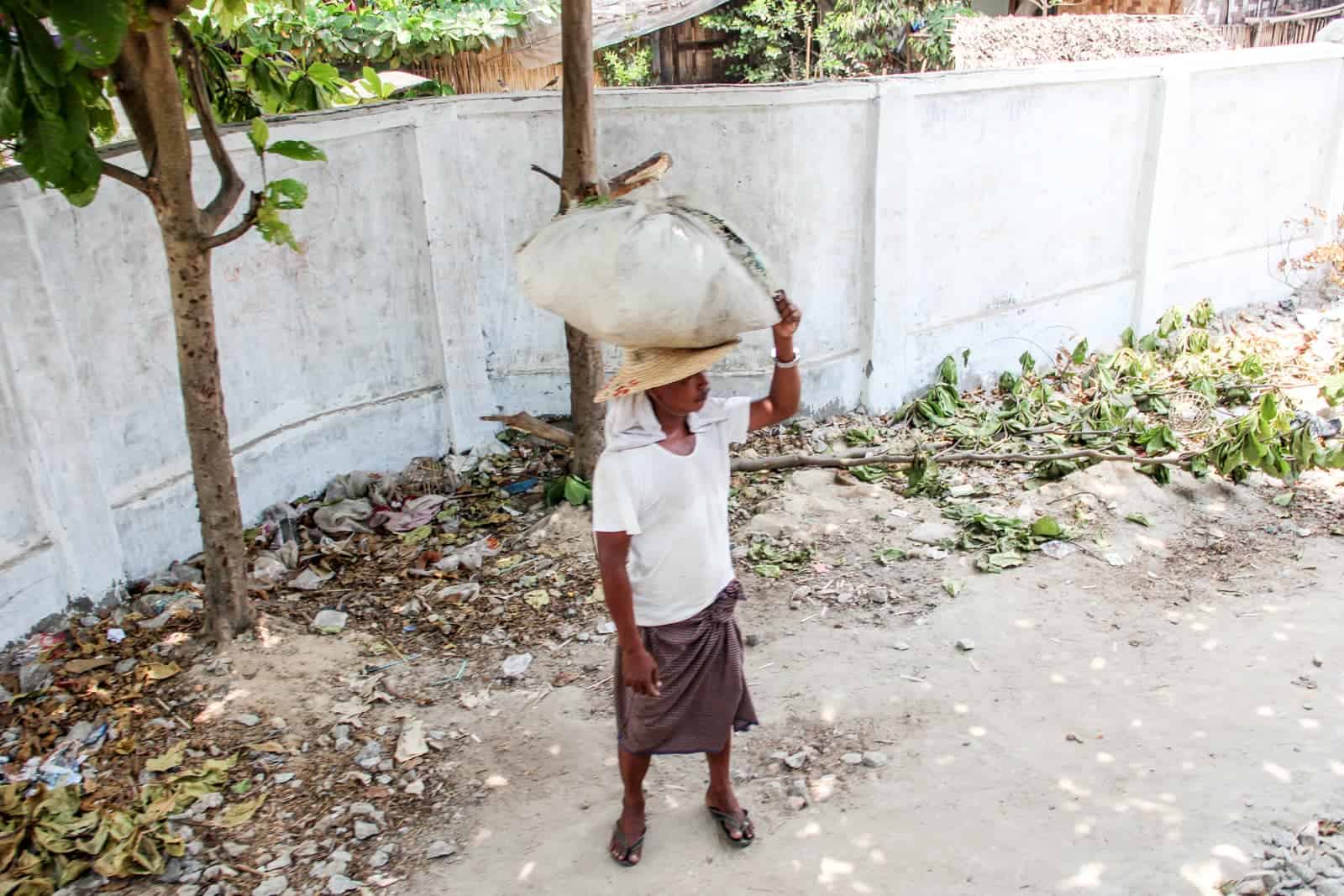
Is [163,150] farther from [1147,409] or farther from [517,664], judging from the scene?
[1147,409]

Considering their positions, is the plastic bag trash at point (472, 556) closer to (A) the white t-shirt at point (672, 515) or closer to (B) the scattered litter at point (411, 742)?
(B) the scattered litter at point (411, 742)

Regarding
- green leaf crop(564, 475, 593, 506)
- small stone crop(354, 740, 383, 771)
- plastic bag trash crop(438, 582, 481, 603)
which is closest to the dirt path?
small stone crop(354, 740, 383, 771)

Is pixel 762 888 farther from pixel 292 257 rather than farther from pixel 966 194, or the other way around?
pixel 966 194

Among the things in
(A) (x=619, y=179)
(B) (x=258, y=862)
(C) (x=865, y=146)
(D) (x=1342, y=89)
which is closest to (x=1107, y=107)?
(C) (x=865, y=146)

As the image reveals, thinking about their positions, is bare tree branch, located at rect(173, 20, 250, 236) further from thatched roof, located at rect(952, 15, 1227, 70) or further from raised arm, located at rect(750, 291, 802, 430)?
thatched roof, located at rect(952, 15, 1227, 70)

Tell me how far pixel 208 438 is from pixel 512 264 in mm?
2301

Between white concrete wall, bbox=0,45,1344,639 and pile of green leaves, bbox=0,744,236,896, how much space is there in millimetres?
998

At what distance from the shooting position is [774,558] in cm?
488

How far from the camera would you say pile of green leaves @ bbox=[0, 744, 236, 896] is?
3.07 meters

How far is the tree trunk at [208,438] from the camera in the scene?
3.67 m

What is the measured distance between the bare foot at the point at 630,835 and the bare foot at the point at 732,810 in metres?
0.23

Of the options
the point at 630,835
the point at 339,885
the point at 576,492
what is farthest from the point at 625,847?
the point at 576,492

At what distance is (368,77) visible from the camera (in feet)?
17.5

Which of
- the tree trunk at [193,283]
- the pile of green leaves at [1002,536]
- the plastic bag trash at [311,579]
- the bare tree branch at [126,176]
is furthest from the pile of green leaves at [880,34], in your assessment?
the bare tree branch at [126,176]
